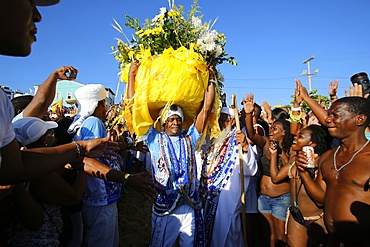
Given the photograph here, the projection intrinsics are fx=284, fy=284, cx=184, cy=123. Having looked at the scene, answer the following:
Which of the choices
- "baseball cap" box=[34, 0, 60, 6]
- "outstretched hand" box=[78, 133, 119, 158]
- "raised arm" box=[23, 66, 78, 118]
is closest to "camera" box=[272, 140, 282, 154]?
"outstretched hand" box=[78, 133, 119, 158]

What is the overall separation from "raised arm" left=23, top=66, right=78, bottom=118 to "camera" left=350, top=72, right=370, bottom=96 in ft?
15.1

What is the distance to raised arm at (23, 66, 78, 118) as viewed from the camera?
2922 millimetres

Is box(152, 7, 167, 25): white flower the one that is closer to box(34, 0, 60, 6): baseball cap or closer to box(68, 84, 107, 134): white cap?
box(68, 84, 107, 134): white cap

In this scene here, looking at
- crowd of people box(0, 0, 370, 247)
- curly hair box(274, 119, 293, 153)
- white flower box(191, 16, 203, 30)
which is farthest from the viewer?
curly hair box(274, 119, 293, 153)

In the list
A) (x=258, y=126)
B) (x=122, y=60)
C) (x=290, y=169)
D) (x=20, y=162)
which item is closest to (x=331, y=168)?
(x=290, y=169)

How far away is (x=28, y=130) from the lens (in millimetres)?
2244

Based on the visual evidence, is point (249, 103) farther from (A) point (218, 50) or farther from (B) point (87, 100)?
(B) point (87, 100)

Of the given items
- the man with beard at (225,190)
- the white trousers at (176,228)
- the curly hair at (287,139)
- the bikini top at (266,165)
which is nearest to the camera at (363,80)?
the curly hair at (287,139)

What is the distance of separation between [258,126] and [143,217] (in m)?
3.72

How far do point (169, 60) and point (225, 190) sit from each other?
7.28 ft

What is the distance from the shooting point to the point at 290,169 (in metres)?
3.82

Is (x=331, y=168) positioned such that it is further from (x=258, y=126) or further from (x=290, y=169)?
(x=258, y=126)

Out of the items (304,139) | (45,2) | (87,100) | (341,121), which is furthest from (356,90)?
(45,2)

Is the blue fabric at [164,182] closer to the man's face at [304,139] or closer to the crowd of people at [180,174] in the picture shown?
the crowd of people at [180,174]
